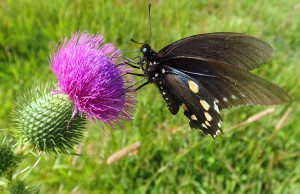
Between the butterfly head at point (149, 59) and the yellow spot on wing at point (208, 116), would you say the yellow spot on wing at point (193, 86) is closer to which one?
the yellow spot on wing at point (208, 116)

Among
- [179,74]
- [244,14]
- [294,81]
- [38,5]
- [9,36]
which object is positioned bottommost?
[179,74]

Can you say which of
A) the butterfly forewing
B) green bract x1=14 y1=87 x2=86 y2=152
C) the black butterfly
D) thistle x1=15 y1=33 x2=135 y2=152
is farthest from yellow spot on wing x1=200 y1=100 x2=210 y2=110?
green bract x1=14 y1=87 x2=86 y2=152

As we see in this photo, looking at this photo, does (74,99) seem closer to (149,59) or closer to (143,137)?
(149,59)

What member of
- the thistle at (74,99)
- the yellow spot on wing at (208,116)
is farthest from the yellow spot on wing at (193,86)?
the thistle at (74,99)

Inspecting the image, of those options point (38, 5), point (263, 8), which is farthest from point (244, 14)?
point (38, 5)

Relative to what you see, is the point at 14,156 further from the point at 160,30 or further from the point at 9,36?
the point at 160,30

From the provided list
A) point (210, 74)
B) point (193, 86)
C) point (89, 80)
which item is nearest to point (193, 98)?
point (193, 86)

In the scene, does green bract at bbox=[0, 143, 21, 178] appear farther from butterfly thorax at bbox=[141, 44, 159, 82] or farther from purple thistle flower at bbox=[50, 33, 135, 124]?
butterfly thorax at bbox=[141, 44, 159, 82]
